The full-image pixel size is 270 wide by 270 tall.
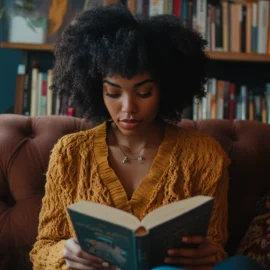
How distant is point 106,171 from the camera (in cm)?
113

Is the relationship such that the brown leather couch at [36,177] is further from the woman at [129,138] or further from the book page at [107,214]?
the book page at [107,214]

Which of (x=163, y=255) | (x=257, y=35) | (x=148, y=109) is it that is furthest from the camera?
(x=257, y=35)

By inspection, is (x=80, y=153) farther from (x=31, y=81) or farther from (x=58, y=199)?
(x=31, y=81)

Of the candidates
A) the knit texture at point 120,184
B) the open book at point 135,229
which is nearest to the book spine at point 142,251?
the open book at point 135,229

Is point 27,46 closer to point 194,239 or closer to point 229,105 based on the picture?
point 229,105

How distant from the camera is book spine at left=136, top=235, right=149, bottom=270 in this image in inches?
29.7

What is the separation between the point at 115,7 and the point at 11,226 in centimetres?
70

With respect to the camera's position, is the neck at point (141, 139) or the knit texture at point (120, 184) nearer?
the knit texture at point (120, 184)

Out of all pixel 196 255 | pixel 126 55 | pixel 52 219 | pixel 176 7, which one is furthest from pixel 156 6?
pixel 196 255

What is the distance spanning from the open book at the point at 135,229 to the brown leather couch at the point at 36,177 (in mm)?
→ 485

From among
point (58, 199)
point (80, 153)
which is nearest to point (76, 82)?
point (80, 153)

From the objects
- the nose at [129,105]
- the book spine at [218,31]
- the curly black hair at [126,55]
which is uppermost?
the book spine at [218,31]

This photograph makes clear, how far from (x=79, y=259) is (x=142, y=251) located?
9.0 inches

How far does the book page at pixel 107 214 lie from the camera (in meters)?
0.77
